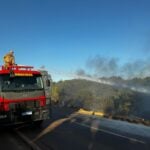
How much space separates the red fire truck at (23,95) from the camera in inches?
503

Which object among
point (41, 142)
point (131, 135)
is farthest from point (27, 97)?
point (131, 135)

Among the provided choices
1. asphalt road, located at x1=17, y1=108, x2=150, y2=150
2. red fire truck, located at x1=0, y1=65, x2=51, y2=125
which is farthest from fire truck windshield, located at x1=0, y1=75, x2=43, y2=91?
asphalt road, located at x1=17, y1=108, x2=150, y2=150

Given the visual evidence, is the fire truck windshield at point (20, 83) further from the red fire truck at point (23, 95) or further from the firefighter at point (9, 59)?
the firefighter at point (9, 59)

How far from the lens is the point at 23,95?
13.2 metres

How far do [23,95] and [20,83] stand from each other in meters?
0.57

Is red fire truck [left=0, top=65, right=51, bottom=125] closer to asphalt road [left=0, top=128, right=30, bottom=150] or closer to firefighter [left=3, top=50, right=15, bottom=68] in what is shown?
asphalt road [left=0, top=128, right=30, bottom=150]

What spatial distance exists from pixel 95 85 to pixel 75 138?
138205 mm

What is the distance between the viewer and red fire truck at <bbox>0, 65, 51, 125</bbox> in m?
12.8

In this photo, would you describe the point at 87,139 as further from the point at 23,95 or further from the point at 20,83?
the point at 20,83

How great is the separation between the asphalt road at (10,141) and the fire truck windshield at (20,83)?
6.56 feet

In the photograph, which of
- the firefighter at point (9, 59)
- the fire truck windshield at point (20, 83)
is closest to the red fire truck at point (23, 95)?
the fire truck windshield at point (20, 83)

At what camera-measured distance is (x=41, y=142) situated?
10.6 meters

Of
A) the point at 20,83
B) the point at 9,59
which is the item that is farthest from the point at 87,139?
the point at 9,59

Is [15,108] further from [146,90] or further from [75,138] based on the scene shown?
[146,90]
